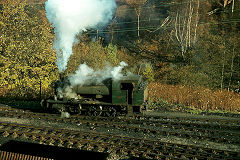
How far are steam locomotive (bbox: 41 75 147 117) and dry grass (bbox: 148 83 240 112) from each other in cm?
630

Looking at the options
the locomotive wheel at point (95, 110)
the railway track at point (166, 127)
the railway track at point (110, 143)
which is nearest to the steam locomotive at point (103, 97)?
the locomotive wheel at point (95, 110)

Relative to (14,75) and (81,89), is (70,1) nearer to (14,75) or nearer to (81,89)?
(81,89)

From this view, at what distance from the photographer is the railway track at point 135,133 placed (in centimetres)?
947

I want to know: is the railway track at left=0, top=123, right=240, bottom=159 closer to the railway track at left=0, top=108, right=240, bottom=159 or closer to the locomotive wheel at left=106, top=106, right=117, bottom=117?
the railway track at left=0, top=108, right=240, bottom=159

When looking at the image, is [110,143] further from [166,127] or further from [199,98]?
[199,98]

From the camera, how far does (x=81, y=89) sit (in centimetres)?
1473

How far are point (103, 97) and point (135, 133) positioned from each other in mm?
3940

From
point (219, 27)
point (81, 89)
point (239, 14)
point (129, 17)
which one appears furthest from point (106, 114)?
point (129, 17)

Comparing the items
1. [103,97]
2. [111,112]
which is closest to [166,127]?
[111,112]

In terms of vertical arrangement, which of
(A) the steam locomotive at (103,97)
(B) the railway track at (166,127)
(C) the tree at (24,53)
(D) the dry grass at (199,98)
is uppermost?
(C) the tree at (24,53)

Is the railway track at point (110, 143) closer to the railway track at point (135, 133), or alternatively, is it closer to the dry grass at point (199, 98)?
the railway track at point (135, 133)

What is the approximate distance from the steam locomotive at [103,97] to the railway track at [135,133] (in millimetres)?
663

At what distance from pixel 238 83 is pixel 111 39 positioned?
86.2ft

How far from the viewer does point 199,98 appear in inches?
757
